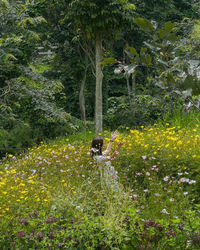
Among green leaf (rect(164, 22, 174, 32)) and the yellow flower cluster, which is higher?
green leaf (rect(164, 22, 174, 32))

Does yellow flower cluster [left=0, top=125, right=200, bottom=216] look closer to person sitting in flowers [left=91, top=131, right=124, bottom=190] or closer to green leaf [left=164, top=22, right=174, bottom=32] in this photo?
person sitting in flowers [left=91, top=131, right=124, bottom=190]

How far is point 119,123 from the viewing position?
11.2 m

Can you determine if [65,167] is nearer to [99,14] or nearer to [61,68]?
[99,14]

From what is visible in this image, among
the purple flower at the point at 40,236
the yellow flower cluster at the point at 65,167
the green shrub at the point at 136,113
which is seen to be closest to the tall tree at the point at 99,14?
the green shrub at the point at 136,113

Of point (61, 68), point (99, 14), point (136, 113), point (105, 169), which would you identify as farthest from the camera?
point (61, 68)

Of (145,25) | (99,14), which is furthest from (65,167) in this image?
(145,25)

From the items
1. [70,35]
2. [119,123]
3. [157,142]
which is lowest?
[119,123]

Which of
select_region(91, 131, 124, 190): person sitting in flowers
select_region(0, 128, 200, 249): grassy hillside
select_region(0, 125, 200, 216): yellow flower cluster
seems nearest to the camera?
select_region(0, 128, 200, 249): grassy hillside

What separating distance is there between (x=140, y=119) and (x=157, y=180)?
6.23m

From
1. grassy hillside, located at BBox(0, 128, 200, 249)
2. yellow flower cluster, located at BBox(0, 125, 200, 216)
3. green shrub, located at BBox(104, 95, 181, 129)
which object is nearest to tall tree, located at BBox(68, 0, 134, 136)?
green shrub, located at BBox(104, 95, 181, 129)

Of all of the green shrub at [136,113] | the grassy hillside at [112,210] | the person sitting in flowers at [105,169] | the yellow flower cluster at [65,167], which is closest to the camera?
the grassy hillside at [112,210]

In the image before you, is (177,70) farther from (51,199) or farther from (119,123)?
(119,123)

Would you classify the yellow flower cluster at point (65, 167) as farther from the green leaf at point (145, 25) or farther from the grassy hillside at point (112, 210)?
the green leaf at point (145, 25)

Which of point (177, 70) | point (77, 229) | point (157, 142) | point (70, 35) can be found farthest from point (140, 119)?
point (177, 70)
